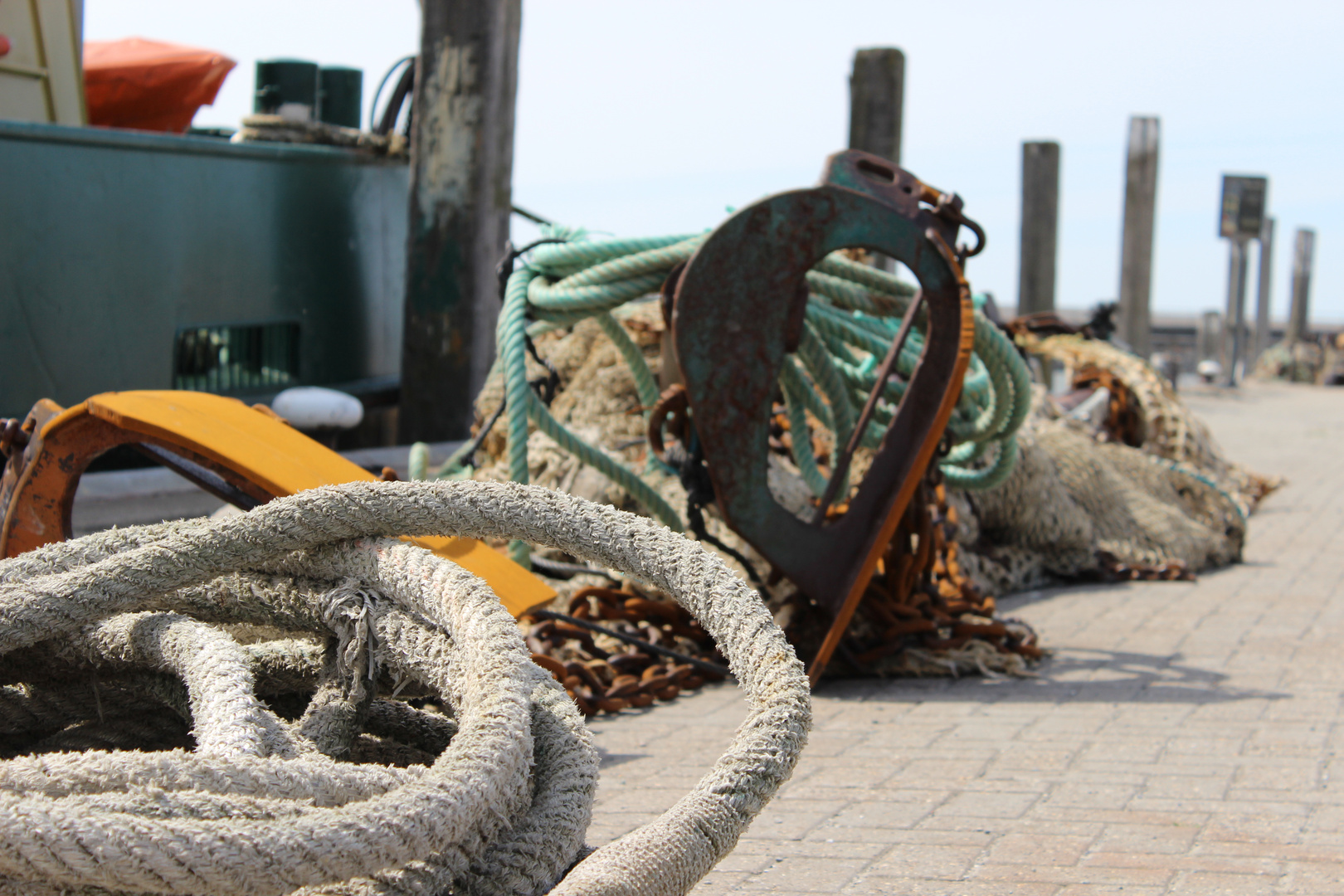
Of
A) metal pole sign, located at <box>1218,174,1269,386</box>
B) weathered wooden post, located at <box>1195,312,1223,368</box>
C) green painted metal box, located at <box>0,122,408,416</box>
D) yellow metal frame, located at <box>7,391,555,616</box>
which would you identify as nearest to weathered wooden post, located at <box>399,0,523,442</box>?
Answer: green painted metal box, located at <box>0,122,408,416</box>

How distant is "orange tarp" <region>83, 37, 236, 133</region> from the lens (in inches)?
233

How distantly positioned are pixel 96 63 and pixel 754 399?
425 centimetres

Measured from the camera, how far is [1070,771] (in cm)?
270

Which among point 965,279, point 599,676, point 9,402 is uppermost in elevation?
point 965,279

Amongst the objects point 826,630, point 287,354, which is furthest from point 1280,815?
point 287,354

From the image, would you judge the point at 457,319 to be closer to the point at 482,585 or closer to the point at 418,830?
A: the point at 482,585

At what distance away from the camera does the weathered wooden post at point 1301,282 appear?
23422 millimetres

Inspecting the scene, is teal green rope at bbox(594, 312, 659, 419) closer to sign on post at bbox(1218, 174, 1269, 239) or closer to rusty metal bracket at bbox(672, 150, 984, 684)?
rusty metal bracket at bbox(672, 150, 984, 684)

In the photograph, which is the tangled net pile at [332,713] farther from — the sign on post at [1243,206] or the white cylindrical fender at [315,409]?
the sign on post at [1243,206]

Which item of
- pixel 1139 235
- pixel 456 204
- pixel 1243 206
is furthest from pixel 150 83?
pixel 1243 206

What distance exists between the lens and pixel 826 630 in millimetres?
3414

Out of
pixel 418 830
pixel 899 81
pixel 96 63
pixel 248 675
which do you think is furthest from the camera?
pixel 899 81

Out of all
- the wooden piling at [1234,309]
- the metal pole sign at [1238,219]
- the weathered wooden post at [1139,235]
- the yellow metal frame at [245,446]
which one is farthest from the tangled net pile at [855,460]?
the metal pole sign at [1238,219]

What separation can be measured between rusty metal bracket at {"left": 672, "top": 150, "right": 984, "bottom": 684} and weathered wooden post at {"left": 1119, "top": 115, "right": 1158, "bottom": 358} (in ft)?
35.4
